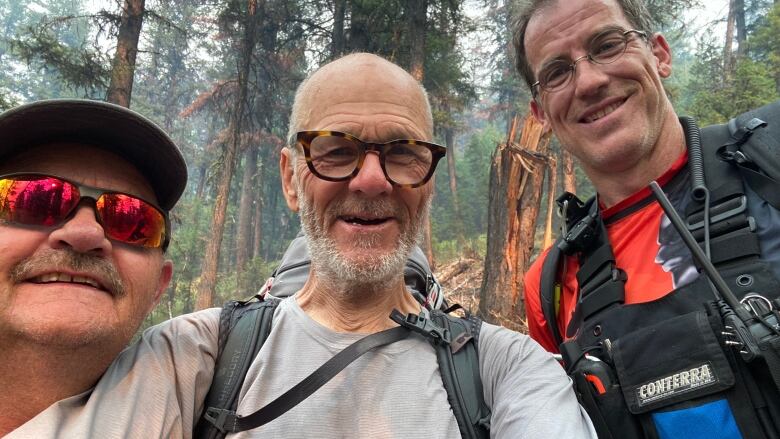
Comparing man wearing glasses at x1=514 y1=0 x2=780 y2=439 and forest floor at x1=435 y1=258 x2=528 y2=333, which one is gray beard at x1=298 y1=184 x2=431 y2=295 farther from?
forest floor at x1=435 y1=258 x2=528 y2=333

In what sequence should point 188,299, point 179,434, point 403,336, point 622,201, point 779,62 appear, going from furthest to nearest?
point 188,299 < point 779,62 < point 622,201 < point 403,336 < point 179,434

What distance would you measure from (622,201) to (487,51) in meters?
35.3

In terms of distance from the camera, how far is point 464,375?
1.68 m

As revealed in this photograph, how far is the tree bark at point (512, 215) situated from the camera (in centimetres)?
663

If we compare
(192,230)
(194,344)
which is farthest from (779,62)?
(192,230)

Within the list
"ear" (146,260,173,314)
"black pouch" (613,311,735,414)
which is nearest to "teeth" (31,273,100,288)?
"ear" (146,260,173,314)

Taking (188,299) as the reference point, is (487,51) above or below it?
above

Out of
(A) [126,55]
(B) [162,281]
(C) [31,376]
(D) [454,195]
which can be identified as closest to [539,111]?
(B) [162,281]

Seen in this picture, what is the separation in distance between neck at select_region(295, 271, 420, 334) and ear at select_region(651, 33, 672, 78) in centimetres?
217

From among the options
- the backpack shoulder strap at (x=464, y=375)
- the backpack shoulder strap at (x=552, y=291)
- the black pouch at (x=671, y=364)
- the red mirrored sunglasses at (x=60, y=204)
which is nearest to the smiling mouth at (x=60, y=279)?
the red mirrored sunglasses at (x=60, y=204)

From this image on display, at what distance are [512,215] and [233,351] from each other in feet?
18.6

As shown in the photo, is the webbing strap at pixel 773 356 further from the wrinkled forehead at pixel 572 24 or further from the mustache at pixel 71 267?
the mustache at pixel 71 267

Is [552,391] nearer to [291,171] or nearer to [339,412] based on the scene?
[339,412]

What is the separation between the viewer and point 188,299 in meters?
20.2
